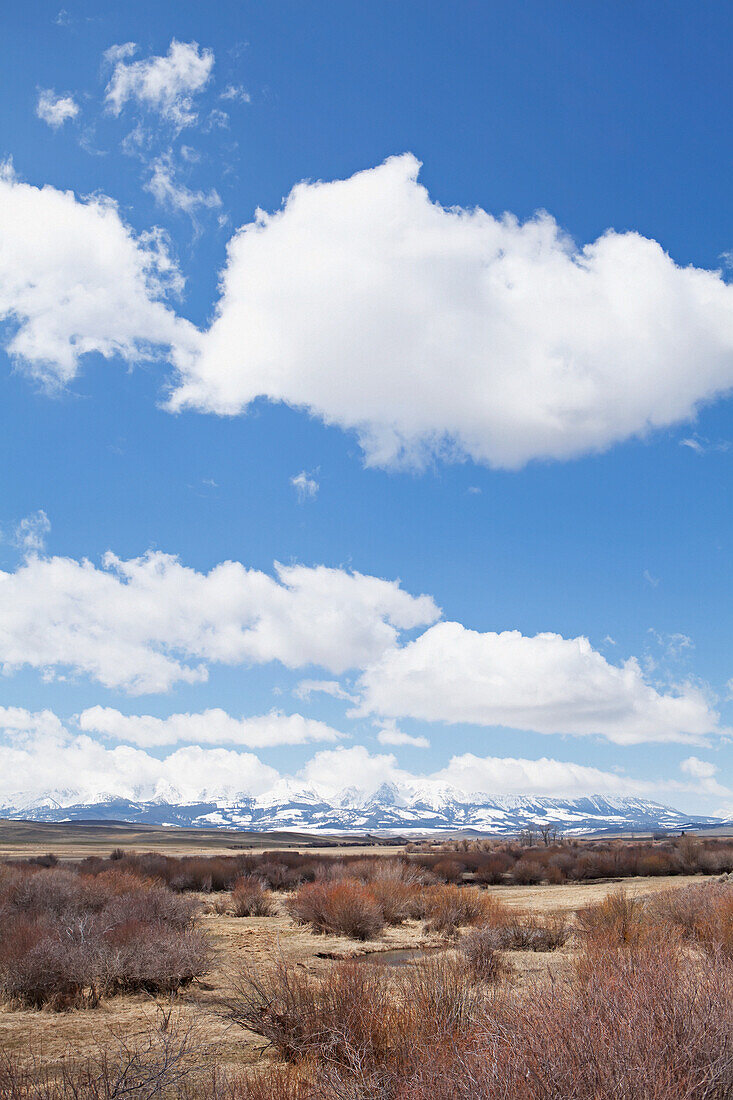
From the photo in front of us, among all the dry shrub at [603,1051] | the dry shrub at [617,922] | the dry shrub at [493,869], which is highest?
the dry shrub at [603,1051]

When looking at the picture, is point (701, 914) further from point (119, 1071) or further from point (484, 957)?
point (119, 1071)

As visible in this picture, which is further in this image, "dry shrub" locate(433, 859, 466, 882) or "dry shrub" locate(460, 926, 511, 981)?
"dry shrub" locate(433, 859, 466, 882)

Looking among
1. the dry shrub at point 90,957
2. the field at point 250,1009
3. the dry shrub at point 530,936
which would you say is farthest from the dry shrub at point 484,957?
the dry shrub at point 90,957

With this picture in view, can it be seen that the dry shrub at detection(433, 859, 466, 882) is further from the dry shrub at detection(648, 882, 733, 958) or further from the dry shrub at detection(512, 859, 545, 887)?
the dry shrub at detection(648, 882, 733, 958)

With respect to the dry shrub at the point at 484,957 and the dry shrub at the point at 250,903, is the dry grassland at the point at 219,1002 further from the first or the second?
the dry shrub at the point at 250,903

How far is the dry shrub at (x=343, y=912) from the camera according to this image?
23156 mm

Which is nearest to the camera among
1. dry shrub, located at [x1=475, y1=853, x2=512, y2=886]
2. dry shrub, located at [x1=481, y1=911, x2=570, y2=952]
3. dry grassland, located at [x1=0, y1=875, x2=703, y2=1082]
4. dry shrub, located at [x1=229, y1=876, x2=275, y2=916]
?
dry grassland, located at [x1=0, y1=875, x2=703, y2=1082]

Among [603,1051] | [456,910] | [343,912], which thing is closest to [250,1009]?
[603,1051]

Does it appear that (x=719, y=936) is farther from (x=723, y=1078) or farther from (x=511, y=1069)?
(x=511, y=1069)

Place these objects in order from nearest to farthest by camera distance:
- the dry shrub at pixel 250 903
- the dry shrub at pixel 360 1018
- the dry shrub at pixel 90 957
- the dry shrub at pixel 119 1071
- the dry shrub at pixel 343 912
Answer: the dry shrub at pixel 119 1071 < the dry shrub at pixel 360 1018 < the dry shrub at pixel 90 957 < the dry shrub at pixel 343 912 < the dry shrub at pixel 250 903

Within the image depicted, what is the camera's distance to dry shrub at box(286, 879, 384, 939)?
23156mm

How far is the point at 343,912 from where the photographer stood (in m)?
23.3

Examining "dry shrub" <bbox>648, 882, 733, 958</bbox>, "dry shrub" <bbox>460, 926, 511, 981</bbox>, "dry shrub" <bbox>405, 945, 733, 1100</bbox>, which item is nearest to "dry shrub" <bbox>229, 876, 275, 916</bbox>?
"dry shrub" <bbox>460, 926, 511, 981</bbox>

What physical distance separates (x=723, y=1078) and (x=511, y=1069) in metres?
1.65
